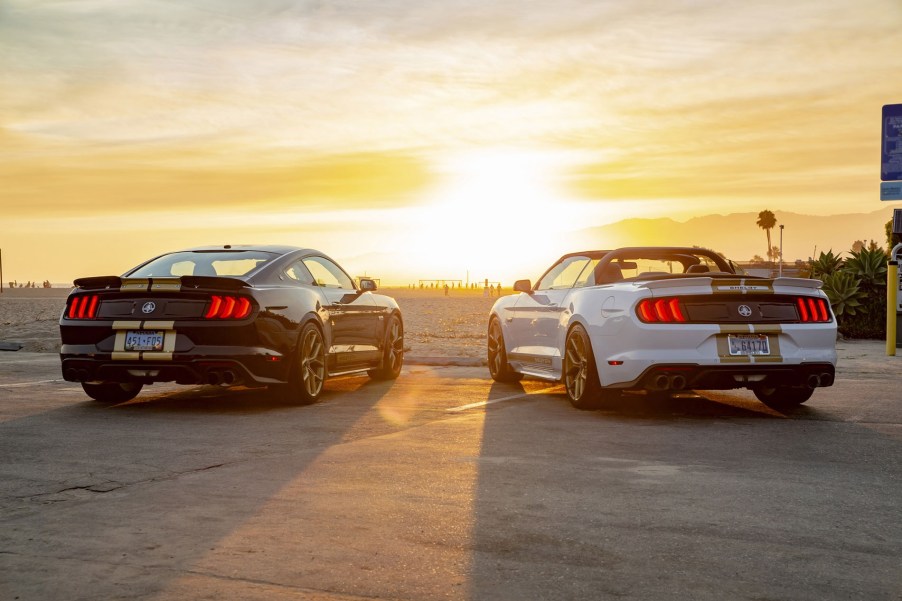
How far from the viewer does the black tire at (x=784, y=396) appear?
31.0ft

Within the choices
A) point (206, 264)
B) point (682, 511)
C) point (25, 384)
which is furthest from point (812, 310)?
point (25, 384)

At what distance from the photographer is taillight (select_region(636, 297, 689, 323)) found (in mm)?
8438

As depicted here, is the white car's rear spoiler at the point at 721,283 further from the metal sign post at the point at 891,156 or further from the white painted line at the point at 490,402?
the metal sign post at the point at 891,156

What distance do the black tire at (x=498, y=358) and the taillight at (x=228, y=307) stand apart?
12.1 feet

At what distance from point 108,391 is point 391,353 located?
348cm

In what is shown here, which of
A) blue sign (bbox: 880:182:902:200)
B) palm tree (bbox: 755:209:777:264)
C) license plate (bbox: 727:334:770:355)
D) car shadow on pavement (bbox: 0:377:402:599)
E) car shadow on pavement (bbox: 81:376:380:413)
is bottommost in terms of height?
car shadow on pavement (bbox: 81:376:380:413)

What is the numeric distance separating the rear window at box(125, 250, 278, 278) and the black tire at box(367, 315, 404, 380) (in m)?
2.49

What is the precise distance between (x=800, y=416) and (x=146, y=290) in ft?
19.3

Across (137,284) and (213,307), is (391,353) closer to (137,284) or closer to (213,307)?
(213,307)

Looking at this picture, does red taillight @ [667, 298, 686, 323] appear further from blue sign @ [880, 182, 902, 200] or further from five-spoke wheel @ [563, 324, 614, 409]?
blue sign @ [880, 182, 902, 200]

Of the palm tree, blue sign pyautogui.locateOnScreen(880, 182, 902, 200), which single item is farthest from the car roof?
the palm tree

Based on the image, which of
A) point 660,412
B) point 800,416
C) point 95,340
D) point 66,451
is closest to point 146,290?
point 95,340

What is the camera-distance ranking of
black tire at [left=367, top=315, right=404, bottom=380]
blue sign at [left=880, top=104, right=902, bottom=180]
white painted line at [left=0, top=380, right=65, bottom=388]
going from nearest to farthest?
white painted line at [left=0, top=380, right=65, bottom=388], black tire at [left=367, top=315, right=404, bottom=380], blue sign at [left=880, top=104, right=902, bottom=180]

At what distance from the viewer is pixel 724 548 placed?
13.9 feet
